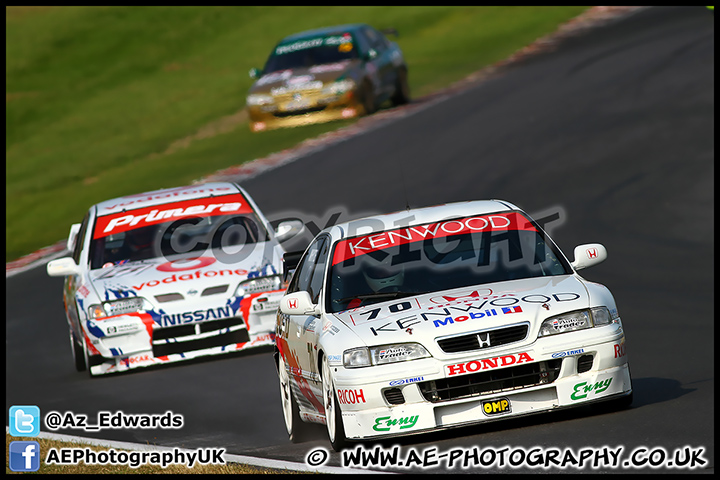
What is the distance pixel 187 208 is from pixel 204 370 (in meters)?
2.24

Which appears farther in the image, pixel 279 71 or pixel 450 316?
pixel 279 71

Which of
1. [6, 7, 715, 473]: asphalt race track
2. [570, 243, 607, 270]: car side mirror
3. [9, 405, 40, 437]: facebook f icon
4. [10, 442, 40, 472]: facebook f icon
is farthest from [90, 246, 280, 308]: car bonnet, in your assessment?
[570, 243, 607, 270]: car side mirror

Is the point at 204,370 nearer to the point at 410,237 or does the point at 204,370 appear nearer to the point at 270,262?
the point at 270,262

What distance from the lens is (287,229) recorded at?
41.3 feet

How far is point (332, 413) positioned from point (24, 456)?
7.02 feet

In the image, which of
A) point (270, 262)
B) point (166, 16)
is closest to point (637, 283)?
point (270, 262)

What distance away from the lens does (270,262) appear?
12.1 m

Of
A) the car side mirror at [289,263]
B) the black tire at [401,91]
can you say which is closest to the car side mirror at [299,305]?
the car side mirror at [289,263]

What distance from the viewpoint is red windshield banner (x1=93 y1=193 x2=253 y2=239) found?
12750 mm

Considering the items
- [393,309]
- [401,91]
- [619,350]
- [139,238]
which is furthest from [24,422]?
[401,91]

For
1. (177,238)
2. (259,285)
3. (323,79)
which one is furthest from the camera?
(323,79)

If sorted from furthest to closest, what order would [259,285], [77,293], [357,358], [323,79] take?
[323,79], [77,293], [259,285], [357,358]

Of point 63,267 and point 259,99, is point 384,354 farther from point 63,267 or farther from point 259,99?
point 259,99

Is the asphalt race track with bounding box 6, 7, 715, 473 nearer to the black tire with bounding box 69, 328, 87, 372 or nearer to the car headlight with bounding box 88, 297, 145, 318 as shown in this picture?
the black tire with bounding box 69, 328, 87, 372
